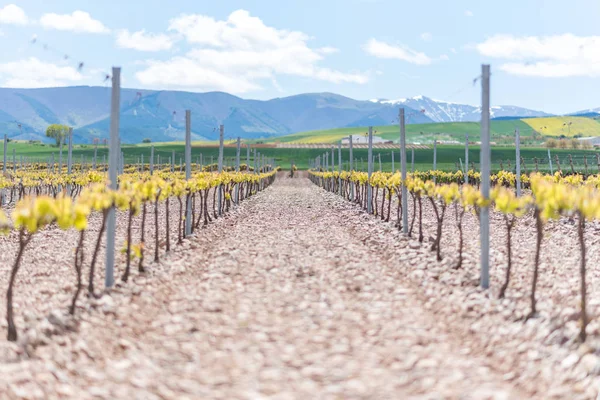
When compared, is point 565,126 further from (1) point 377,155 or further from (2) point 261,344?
(2) point 261,344

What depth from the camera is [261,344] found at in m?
5.82

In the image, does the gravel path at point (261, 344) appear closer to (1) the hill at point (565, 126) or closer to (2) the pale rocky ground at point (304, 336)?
(2) the pale rocky ground at point (304, 336)

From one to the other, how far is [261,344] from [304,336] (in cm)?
53

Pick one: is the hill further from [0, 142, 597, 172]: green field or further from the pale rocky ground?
the pale rocky ground

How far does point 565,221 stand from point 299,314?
13.1 meters

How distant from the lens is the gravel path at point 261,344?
485 centimetres

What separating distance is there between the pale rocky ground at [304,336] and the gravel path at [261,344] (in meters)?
0.02

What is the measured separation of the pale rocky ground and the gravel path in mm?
19

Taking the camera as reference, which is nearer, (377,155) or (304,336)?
(304,336)

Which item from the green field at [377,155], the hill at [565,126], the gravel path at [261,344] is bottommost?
the gravel path at [261,344]

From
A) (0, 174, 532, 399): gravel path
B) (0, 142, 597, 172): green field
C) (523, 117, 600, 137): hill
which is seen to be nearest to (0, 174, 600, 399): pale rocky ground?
(0, 174, 532, 399): gravel path

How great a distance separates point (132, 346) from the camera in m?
5.93

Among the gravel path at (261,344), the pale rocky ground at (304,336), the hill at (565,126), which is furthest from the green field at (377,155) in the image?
the gravel path at (261,344)

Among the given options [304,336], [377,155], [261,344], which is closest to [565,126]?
[377,155]
